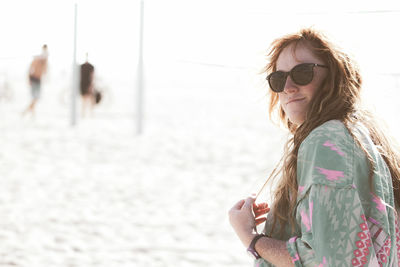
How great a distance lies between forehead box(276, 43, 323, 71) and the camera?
966 millimetres

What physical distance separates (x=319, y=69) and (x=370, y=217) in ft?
1.01

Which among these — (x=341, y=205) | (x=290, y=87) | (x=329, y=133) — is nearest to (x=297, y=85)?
(x=290, y=87)

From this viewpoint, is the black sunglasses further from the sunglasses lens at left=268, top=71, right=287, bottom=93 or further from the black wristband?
the black wristband

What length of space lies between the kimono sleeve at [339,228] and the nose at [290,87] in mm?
251

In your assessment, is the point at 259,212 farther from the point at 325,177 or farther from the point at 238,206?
the point at 325,177

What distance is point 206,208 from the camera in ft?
14.2

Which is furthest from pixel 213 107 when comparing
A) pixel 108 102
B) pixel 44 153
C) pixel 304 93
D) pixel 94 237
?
pixel 304 93

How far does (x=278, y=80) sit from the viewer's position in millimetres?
1015

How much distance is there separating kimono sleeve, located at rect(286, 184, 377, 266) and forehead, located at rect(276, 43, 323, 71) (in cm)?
29

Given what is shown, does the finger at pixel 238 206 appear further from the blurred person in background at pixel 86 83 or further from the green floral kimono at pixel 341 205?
the blurred person in background at pixel 86 83

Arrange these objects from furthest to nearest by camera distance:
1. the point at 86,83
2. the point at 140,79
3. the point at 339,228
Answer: the point at 86,83 < the point at 140,79 < the point at 339,228

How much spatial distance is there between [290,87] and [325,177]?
0.82 feet

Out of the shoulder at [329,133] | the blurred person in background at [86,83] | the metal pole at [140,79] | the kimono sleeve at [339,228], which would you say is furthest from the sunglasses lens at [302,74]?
the blurred person in background at [86,83]

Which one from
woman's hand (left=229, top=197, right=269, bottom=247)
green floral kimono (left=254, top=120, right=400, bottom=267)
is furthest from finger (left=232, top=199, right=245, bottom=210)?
green floral kimono (left=254, top=120, right=400, bottom=267)
